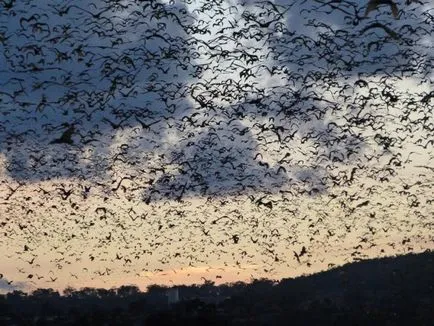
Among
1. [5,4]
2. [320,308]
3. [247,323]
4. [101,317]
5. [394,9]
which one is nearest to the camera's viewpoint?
[394,9]

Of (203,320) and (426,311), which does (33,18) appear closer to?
(203,320)

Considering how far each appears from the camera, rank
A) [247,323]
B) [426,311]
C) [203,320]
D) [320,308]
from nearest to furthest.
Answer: [203,320] → [247,323] → [426,311] → [320,308]

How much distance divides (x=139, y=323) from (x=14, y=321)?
24.6 metres

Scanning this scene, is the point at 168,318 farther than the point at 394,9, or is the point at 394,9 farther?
the point at 168,318

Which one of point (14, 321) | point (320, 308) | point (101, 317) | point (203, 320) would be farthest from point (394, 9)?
point (320, 308)

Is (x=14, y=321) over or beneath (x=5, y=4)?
over

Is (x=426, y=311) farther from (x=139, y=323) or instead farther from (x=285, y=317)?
(x=139, y=323)

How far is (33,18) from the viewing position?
2609 cm

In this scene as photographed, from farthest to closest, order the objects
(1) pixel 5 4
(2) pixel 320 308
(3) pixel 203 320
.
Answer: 1. (2) pixel 320 308
2. (3) pixel 203 320
3. (1) pixel 5 4

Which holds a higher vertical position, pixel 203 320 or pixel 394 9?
pixel 203 320

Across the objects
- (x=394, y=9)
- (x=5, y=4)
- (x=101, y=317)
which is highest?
(x=101, y=317)

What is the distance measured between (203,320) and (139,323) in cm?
5630

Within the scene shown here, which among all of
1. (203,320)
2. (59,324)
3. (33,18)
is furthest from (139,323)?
(33,18)

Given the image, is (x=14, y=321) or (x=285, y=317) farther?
(x=285, y=317)
